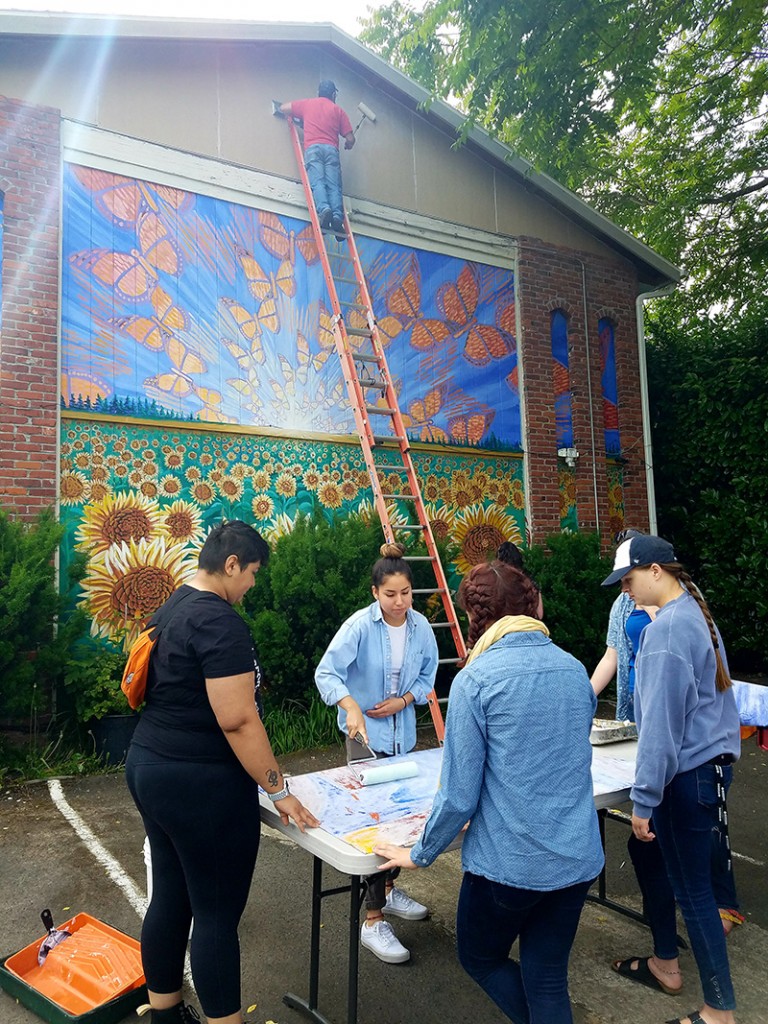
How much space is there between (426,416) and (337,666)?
5.76 metres

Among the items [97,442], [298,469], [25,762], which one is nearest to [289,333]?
[298,469]

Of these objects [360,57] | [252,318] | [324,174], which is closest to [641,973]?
[252,318]

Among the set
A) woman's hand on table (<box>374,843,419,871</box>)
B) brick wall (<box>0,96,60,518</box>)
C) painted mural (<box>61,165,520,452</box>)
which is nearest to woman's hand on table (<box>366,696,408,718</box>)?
A: woman's hand on table (<box>374,843,419,871</box>)

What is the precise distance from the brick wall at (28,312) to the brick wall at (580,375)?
576cm

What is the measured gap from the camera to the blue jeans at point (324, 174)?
842cm

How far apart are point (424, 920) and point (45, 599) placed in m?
3.86

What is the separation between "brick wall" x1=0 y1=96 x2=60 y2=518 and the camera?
22.3ft

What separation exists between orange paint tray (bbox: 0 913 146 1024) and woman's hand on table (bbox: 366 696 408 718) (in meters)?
1.46

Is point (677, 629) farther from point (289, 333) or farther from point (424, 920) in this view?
point (289, 333)

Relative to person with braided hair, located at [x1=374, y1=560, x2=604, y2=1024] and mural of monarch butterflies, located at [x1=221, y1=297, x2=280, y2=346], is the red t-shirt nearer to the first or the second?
mural of monarch butterflies, located at [x1=221, y1=297, x2=280, y2=346]

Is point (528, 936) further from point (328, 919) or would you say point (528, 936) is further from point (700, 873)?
point (328, 919)

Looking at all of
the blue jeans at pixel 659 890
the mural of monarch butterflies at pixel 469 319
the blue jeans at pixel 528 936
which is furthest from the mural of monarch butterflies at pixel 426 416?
the blue jeans at pixel 528 936

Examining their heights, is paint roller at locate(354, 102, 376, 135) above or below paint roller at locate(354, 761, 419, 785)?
above

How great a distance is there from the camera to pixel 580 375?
10.8m
